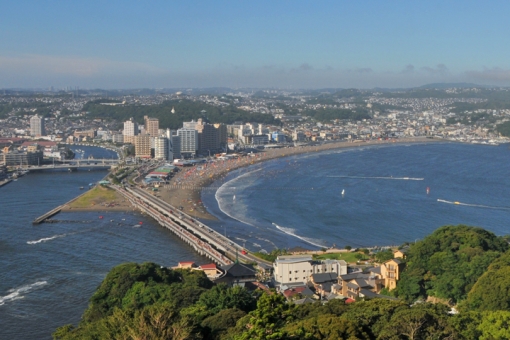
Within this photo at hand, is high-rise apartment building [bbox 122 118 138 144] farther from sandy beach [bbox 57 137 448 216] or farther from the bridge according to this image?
the bridge

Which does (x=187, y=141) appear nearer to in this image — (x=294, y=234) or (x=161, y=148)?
(x=161, y=148)

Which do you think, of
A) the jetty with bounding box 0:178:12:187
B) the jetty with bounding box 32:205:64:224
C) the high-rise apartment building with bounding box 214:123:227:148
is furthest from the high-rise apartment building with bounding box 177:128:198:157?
the jetty with bounding box 32:205:64:224

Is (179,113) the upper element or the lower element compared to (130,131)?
upper

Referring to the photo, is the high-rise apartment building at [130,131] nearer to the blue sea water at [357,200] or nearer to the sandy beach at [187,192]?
the sandy beach at [187,192]

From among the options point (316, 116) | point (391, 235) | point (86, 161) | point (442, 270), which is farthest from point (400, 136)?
point (442, 270)

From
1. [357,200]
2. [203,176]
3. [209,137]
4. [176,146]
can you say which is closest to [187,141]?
[176,146]

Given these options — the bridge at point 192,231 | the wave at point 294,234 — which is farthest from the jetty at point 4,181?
the wave at point 294,234
